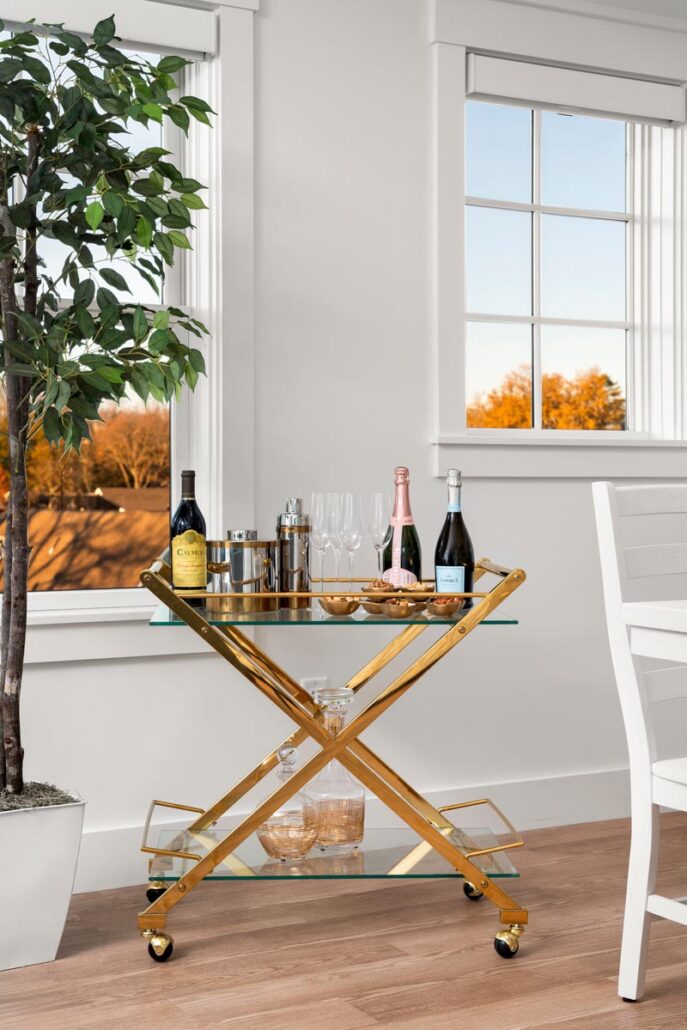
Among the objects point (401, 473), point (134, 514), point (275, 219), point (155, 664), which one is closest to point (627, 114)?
point (275, 219)

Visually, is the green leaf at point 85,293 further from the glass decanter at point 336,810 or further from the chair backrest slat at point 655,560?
the chair backrest slat at point 655,560

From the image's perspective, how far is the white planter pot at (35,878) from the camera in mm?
2590

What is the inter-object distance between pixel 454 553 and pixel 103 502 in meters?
1.08

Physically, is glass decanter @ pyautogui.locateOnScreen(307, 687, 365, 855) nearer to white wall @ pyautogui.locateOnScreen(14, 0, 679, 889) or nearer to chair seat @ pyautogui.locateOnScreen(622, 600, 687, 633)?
white wall @ pyautogui.locateOnScreen(14, 0, 679, 889)

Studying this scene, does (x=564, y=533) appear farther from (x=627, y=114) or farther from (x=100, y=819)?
(x=100, y=819)

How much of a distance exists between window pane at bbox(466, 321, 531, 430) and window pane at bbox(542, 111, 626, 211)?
52cm

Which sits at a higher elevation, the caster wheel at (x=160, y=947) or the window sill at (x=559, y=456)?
the window sill at (x=559, y=456)

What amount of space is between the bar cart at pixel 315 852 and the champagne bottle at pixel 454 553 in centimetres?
8

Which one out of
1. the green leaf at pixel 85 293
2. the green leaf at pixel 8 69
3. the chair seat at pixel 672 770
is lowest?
the chair seat at pixel 672 770

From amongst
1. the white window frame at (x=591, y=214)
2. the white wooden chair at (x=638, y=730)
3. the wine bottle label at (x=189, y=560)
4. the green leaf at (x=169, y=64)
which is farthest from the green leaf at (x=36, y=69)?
the white wooden chair at (x=638, y=730)

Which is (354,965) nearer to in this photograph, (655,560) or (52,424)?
(655,560)

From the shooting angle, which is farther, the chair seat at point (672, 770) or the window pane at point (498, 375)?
the window pane at point (498, 375)

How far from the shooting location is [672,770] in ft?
7.57

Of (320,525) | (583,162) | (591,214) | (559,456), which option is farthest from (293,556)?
(583,162)
